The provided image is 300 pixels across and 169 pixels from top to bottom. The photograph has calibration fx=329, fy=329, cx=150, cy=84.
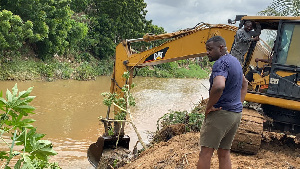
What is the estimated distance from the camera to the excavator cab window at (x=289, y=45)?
5715 millimetres

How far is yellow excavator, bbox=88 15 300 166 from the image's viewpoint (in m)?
5.58

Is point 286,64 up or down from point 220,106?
up

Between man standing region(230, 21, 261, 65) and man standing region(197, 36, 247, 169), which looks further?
man standing region(230, 21, 261, 65)

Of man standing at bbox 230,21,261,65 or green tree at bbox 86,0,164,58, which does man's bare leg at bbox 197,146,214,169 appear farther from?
green tree at bbox 86,0,164,58

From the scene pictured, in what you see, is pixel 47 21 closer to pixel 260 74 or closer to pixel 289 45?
pixel 260 74

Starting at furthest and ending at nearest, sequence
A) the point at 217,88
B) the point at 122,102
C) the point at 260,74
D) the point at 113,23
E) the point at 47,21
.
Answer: the point at 113,23 → the point at 47,21 → the point at 122,102 → the point at 260,74 → the point at 217,88

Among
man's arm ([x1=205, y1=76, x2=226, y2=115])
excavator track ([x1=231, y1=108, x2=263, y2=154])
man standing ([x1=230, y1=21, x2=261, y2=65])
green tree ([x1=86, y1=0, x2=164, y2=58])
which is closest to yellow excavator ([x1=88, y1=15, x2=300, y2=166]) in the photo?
excavator track ([x1=231, y1=108, x2=263, y2=154])

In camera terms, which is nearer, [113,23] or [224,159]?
[224,159]

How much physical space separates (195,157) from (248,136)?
39.1 inches

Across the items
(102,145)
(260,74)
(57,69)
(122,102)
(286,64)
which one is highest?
(286,64)

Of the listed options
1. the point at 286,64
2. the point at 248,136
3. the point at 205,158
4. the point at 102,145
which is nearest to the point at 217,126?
the point at 205,158

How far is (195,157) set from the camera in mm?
5152

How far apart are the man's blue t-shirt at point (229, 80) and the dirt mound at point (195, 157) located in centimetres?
132

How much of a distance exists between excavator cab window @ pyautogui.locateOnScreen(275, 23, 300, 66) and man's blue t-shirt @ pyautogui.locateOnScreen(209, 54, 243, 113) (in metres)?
2.32
